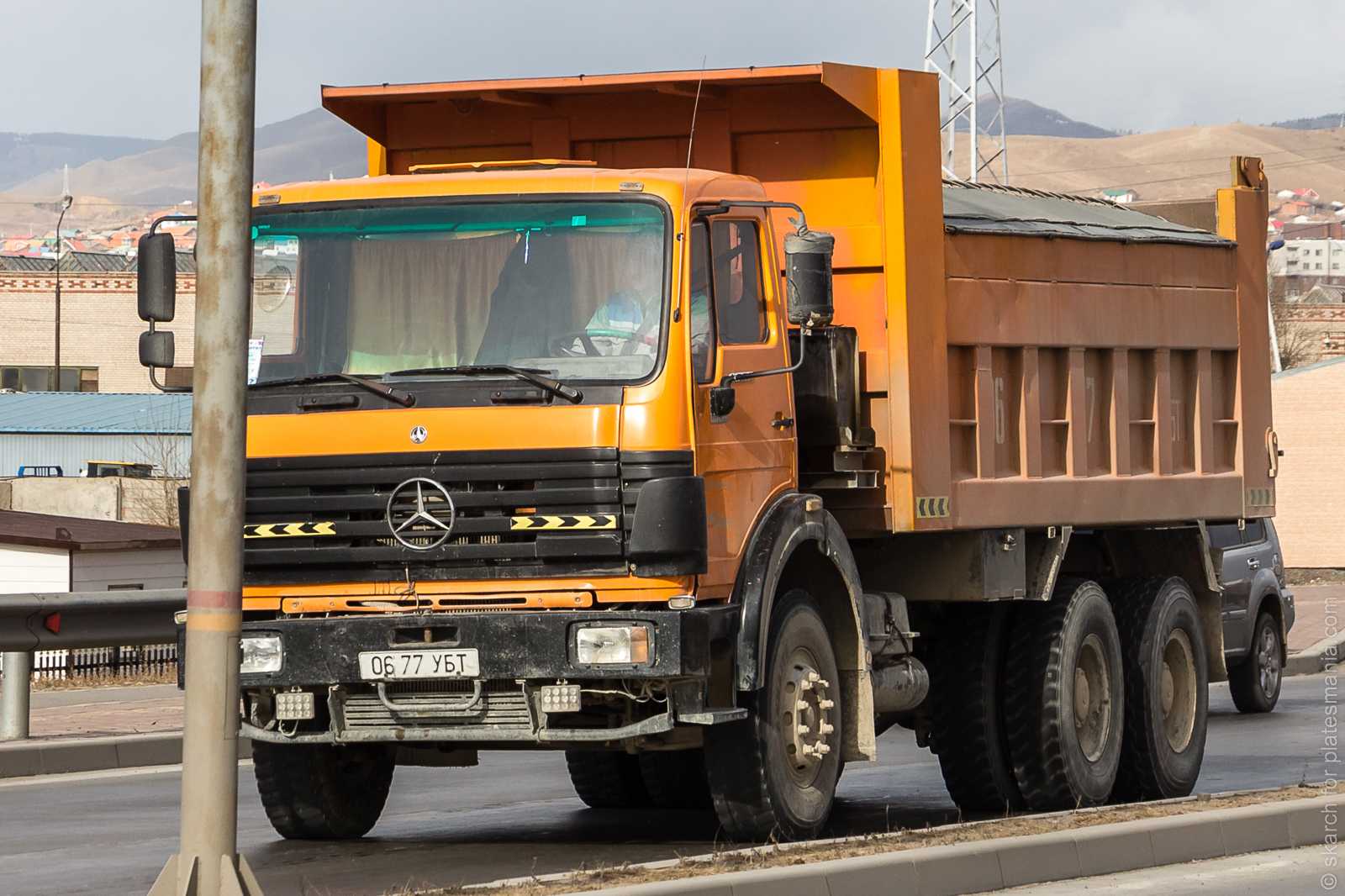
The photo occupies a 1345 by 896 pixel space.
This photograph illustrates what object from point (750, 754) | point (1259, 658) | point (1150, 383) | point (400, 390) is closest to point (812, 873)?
point (750, 754)

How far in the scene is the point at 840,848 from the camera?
8984mm

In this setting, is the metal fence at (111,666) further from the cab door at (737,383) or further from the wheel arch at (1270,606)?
the cab door at (737,383)

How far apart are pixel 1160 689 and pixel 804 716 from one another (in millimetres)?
3687

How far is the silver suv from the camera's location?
63.2 ft

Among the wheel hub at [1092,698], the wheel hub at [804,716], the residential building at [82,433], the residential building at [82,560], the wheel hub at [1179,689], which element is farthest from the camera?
the residential building at [82,433]

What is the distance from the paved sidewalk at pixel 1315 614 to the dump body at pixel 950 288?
1203 cm

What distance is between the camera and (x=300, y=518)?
957 centimetres

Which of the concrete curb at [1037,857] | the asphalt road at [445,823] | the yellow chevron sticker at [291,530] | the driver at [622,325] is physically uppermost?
the driver at [622,325]

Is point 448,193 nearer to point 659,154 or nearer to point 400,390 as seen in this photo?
point 400,390

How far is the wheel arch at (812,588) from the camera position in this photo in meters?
9.57

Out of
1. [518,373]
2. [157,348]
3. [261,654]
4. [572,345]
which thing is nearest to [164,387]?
[157,348]

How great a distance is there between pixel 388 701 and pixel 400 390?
1295 millimetres

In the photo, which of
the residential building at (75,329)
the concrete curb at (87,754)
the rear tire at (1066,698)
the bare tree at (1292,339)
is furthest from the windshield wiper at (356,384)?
the residential building at (75,329)

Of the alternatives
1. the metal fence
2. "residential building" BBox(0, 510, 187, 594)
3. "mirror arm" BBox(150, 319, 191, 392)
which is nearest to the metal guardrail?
"mirror arm" BBox(150, 319, 191, 392)
